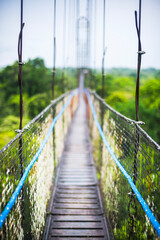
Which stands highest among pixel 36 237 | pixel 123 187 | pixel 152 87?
pixel 152 87

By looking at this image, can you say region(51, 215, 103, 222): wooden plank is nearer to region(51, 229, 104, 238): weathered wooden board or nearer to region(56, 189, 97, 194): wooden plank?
region(51, 229, 104, 238): weathered wooden board

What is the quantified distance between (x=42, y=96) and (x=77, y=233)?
13.1m

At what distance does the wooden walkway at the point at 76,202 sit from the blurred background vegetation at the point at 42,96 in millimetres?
2826

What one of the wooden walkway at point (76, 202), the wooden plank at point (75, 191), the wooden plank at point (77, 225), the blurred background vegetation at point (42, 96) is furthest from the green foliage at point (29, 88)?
the wooden plank at point (77, 225)

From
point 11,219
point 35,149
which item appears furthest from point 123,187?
point 11,219

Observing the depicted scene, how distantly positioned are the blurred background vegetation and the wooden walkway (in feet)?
9.27

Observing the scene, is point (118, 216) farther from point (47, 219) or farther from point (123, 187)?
point (47, 219)

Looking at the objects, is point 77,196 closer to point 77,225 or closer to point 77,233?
point 77,225

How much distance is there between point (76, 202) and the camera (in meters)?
2.61

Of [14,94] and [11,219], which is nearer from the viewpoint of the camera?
[11,219]

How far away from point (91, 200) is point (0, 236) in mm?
1774

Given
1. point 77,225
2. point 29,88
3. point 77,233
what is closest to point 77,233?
point 77,233

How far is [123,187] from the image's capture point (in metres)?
1.75

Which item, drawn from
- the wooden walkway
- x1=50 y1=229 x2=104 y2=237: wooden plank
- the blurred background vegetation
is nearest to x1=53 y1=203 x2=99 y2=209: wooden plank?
the wooden walkway
